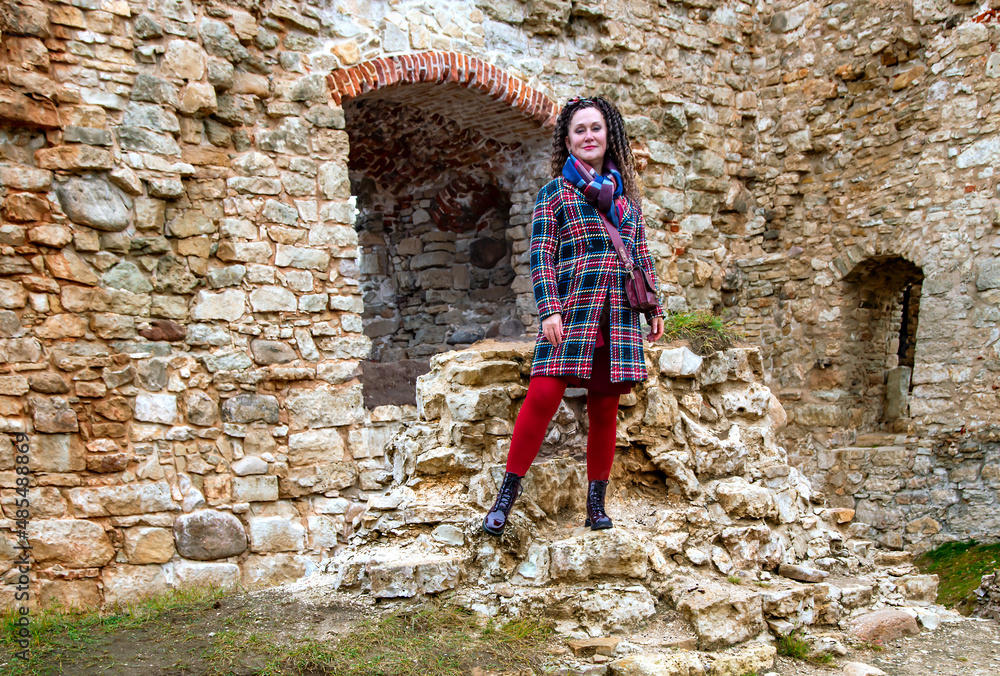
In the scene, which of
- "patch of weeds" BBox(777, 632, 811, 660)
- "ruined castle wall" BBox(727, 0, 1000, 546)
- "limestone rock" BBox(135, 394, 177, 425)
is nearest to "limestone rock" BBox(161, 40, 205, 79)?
"limestone rock" BBox(135, 394, 177, 425)

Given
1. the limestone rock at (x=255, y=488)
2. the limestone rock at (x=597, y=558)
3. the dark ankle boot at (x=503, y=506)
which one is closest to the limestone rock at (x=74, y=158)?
the limestone rock at (x=255, y=488)

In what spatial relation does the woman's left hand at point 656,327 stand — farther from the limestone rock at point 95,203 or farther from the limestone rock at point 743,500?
the limestone rock at point 95,203

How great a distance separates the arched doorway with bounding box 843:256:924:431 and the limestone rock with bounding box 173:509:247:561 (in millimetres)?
5284

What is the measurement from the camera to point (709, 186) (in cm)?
720

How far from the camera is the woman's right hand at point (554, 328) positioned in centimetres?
327

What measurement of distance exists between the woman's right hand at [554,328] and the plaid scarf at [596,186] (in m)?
0.56

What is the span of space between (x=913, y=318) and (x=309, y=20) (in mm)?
6825

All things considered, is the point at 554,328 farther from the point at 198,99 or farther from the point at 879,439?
the point at 879,439

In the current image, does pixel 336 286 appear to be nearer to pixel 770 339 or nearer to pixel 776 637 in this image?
pixel 776 637

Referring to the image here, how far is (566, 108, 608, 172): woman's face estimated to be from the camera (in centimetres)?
353

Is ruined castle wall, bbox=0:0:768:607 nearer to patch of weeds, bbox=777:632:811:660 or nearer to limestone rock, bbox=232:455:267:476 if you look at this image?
limestone rock, bbox=232:455:267:476

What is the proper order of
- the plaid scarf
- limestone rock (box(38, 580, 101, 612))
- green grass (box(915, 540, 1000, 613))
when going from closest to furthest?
the plaid scarf < limestone rock (box(38, 580, 101, 612)) < green grass (box(915, 540, 1000, 613))

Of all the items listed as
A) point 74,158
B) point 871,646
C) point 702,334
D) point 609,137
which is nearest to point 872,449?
point 702,334

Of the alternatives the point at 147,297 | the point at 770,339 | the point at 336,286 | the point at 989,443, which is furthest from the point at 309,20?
the point at 989,443
